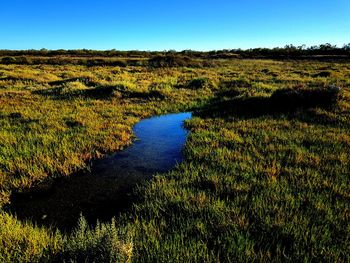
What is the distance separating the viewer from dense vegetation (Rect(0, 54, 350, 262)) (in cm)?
411

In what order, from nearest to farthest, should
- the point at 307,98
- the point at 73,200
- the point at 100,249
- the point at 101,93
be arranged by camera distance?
the point at 100,249, the point at 73,200, the point at 307,98, the point at 101,93

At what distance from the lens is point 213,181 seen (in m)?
6.32

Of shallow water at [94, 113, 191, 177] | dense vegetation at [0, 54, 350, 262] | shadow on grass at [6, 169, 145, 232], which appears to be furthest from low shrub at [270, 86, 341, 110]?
shadow on grass at [6, 169, 145, 232]

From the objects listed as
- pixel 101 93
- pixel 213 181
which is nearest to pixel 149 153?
pixel 213 181

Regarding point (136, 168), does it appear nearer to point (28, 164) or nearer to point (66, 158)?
point (66, 158)

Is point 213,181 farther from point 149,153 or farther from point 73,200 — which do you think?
point 149,153

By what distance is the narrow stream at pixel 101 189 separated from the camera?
5594 millimetres

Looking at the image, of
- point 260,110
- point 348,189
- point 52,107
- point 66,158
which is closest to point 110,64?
point 52,107

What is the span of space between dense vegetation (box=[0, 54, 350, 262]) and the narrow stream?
0.29 meters

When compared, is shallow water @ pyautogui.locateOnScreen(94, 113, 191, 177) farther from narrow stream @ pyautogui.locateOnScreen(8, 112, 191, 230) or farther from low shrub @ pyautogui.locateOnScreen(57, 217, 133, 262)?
low shrub @ pyautogui.locateOnScreen(57, 217, 133, 262)

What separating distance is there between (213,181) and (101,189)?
2282 mm

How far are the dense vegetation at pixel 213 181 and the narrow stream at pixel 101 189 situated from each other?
29 centimetres

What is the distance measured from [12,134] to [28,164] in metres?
3.01

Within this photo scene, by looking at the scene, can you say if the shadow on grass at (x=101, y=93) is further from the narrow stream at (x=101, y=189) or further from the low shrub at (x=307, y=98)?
the narrow stream at (x=101, y=189)
